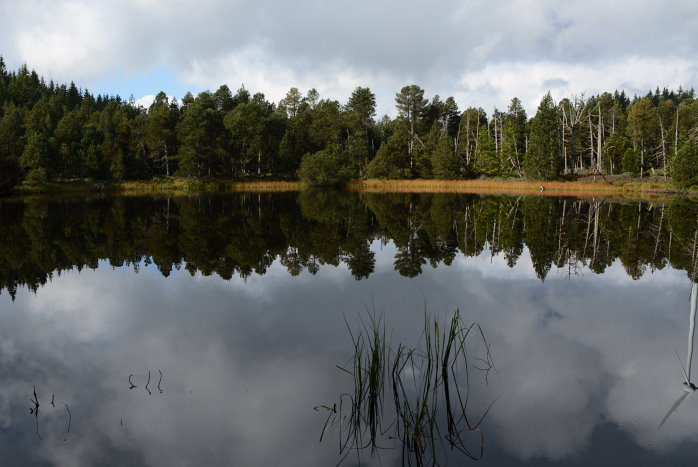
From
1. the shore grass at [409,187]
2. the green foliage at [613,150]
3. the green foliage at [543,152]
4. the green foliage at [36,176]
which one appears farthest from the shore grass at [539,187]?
the green foliage at [36,176]

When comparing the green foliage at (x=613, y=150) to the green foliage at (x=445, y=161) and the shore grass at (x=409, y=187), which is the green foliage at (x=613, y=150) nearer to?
the shore grass at (x=409, y=187)

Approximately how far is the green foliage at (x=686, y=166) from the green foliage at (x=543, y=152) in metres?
12.8

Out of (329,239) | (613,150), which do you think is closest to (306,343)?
(329,239)

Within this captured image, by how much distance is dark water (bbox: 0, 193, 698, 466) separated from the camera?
4688mm

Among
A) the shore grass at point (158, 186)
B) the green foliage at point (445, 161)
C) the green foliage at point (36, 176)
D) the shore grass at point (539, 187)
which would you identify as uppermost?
the green foliage at point (445, 161)

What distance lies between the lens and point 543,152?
4841 cm

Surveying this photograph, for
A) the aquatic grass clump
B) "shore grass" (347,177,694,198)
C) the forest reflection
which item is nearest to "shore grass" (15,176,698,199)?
"shore grass" (347,177,694,198)

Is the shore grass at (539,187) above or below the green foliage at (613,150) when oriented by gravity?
below

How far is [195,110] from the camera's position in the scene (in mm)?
55469

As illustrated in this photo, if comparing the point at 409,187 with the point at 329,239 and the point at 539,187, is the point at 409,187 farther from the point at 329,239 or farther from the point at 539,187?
the point at 329,239

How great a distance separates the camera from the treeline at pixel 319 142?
50.5 meters

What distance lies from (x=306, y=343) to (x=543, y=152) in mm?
47678

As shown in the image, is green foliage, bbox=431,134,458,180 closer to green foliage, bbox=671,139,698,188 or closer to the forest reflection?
green foliage, bbox=671,139,698,188

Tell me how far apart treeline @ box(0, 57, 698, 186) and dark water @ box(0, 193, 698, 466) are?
128ft
